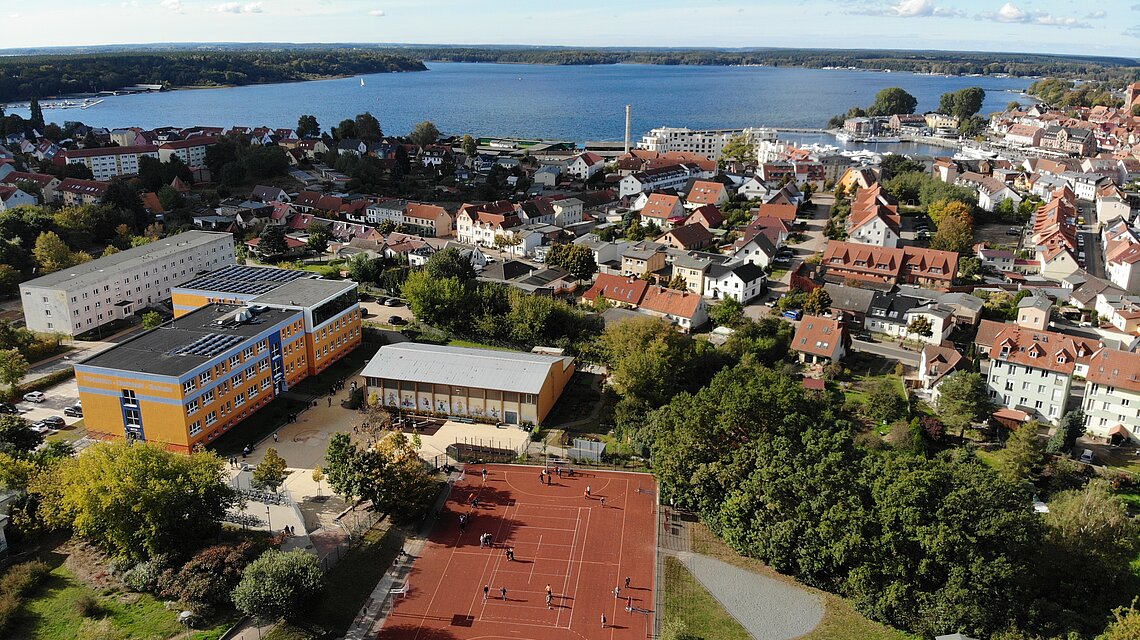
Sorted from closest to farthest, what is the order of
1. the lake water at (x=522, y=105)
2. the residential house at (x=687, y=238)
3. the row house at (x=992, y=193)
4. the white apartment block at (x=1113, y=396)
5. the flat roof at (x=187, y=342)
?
the flat roof at (x=187, y=342), the white apartment block at (x=1113, y=396), the residential house at (x=687, y=238), the row house at (x=992, y=193), the lake water at (x=522, y=105)

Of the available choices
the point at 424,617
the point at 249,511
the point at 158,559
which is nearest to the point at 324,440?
the point at 249,511

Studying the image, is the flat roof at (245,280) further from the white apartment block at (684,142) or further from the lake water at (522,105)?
the lake water at (522,105)

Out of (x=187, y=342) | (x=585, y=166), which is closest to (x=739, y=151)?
(x=585, y=166)

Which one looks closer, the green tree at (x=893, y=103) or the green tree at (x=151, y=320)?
the green tree at (x=151, y=320)

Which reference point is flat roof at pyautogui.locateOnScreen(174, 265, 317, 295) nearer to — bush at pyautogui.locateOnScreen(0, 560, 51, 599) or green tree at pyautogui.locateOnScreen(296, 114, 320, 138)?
bush at pyautogui.locateOnScreen(0, 560, 51, 599)

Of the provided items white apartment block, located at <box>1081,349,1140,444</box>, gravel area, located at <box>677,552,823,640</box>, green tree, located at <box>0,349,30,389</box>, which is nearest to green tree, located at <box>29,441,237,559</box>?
green tree, located at <box>0,349,30,389</box>

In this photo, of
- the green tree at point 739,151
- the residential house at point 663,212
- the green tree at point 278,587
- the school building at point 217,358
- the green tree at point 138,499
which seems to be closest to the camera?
the green tree at point 278,587

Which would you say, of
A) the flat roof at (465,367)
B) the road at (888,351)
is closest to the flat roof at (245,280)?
the flat roof at (465,367)
